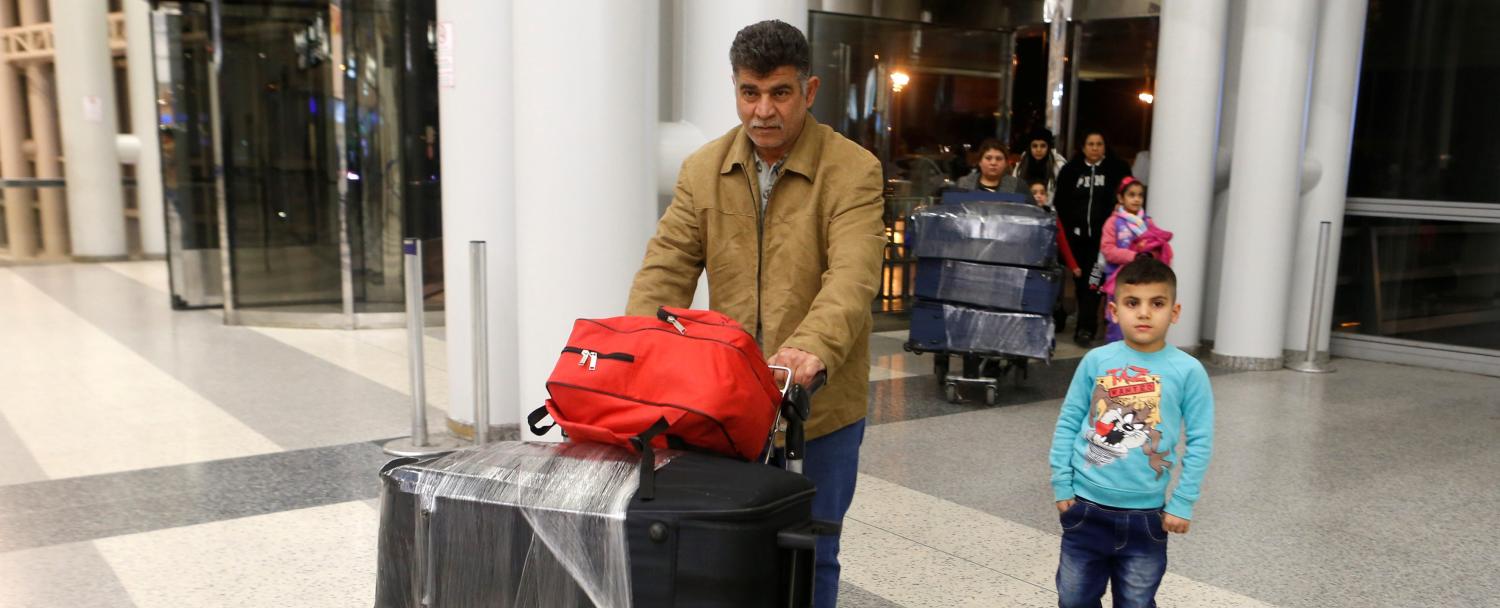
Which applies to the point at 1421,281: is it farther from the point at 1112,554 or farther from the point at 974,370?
the point at 1112,554

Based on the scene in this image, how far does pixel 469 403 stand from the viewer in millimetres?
5945

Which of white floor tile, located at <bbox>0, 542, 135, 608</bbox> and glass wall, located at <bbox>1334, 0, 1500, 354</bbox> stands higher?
glass wall, located at <bbox>1334, 0, 1500, 354</bbox>

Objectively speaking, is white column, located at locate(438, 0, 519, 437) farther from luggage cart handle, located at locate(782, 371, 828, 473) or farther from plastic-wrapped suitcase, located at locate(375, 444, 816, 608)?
plastic-wrapped suitcase, located at locate(375, 444, 816, 608)

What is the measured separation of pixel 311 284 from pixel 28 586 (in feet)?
21.5

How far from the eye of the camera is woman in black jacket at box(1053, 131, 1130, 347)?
916 cm

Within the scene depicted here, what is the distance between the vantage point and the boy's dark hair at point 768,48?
2.32m

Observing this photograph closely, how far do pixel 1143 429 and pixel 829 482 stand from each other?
2.61 feet

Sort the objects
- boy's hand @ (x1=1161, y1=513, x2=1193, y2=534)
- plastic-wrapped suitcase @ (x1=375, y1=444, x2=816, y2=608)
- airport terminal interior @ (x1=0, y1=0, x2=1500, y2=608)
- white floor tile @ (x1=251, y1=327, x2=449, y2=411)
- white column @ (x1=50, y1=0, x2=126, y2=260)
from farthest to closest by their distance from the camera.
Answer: white column @ (x1=50, y1=0, x2=126, y2=260) → white floor tile @ (x1=251, y1=327, x2=449, y2=411) → airport terminal interior @ (x1=0, y1=0, x2=1500, y2=608) → boy's hand @ (x1=1161, y1=513, x2=1193, y2=534) → plastic-wrapped suitcase @ (x1=375, y1=444, x2=816, y2=608)

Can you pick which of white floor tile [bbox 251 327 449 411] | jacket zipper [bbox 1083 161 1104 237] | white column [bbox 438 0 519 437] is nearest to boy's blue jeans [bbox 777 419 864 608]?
white column [bbox 438 0 519 437]

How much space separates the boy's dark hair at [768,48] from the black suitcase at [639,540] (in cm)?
82

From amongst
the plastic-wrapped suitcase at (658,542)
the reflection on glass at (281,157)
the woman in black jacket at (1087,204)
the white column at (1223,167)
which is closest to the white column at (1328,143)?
the white column at (1223,167)

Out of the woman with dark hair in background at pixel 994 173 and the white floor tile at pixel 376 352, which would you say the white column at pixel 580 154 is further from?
the woman with dark hair in background at pixel 994 173

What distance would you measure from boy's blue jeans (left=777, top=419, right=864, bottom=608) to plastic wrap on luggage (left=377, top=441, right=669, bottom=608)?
77cm

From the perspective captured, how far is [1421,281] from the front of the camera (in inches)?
360
